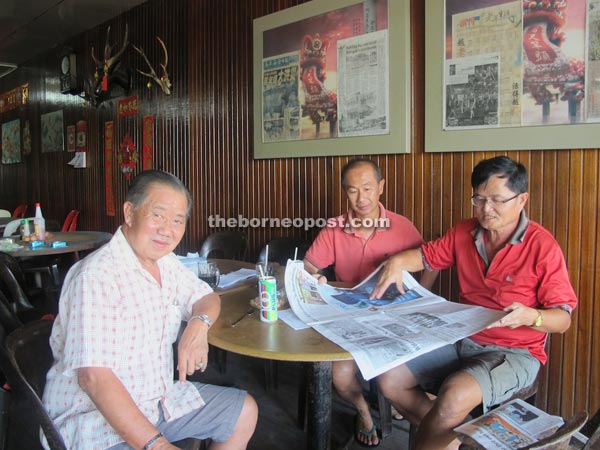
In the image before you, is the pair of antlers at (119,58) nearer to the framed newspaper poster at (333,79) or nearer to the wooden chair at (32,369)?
the framed newspaper poster at (333,79)

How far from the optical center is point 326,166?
3.06m

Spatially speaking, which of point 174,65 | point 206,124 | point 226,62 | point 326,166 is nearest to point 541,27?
point 326,166

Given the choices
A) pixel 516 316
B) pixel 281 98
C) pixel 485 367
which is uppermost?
pixel 281 98

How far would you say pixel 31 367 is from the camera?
1251mm

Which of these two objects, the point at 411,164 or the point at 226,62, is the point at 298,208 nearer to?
the point at 411,164

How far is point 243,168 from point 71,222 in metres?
3.44

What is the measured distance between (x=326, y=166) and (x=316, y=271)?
3.67 feet

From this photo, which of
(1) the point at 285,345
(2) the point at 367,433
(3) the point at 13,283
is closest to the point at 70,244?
(3) the point at 13,283

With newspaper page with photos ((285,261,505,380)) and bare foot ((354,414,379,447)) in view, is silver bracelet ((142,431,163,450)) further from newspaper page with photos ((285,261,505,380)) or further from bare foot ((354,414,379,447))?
bare foot ((354,414,379,447))

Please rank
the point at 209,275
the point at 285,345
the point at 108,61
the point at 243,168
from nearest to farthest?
the point at 285,345 → the point at 209,275 → the point at 243,168 → the point at 108,61

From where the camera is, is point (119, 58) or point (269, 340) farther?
point (119, 58)

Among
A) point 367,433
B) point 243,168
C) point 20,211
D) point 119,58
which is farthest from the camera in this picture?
point 20,211

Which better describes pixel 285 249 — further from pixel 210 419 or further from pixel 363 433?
pixel 210 419

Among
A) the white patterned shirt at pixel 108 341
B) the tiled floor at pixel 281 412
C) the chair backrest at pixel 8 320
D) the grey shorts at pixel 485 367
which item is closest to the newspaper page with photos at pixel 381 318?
the grey shorts at pixel 485 367
